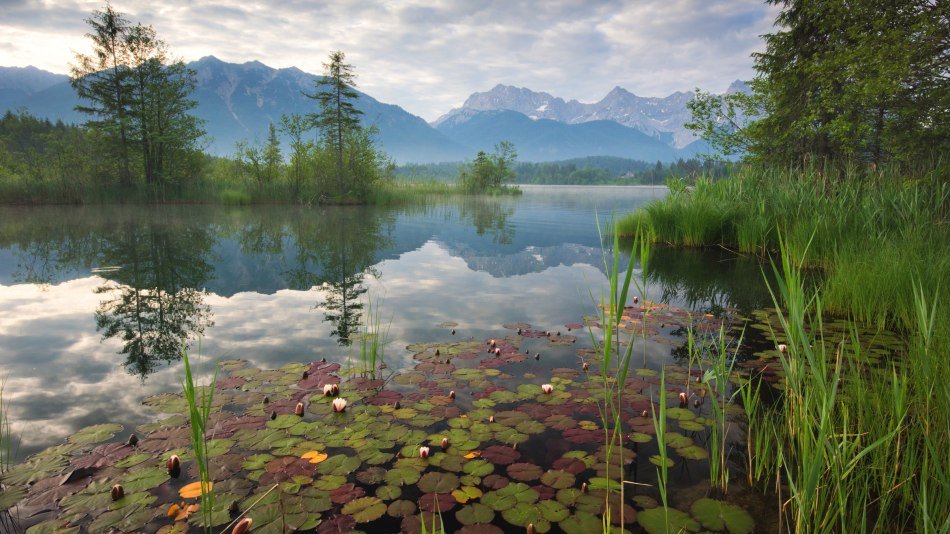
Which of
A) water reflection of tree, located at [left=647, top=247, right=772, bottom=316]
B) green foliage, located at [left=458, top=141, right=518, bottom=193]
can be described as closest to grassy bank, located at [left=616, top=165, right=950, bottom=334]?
water reflection of tree, located at [left=647, top=247, right=772, bottom=316]

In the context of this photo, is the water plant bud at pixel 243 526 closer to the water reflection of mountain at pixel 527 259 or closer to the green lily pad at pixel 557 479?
the green lily pad at pixel 557 479

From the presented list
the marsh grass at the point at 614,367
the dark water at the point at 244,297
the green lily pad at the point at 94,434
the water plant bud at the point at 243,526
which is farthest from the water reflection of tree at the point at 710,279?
the green lily pad at the point at 94,434

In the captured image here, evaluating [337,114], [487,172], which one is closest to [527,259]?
[337,114]

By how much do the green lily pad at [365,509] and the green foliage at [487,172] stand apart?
51.7 m

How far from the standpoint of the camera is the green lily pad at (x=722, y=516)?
2.37 meters

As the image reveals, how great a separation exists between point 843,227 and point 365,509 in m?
10.9

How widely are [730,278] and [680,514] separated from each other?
7.86 metres

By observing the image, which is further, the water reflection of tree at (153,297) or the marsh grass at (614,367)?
the water reflection of tree at (153,297)

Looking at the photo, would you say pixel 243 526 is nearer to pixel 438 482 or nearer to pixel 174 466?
pixel 174 466

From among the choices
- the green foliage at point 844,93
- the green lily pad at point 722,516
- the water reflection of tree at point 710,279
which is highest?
the green foliage at point 844,93

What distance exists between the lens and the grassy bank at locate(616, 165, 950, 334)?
5648mm

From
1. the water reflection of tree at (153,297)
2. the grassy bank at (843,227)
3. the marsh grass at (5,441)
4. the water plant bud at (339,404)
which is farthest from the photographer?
the grassy bank at (843,227)

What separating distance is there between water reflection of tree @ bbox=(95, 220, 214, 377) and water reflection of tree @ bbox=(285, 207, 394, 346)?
5.58 feet

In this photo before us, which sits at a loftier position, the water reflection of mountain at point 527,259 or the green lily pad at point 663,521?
the water reflection of mountain at point 527,259
